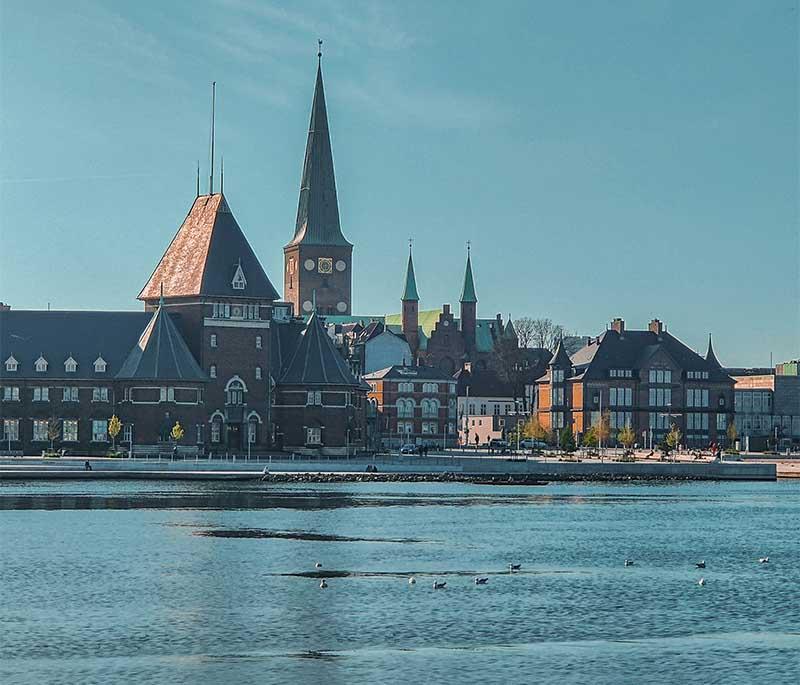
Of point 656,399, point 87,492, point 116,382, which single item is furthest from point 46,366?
point 656,399

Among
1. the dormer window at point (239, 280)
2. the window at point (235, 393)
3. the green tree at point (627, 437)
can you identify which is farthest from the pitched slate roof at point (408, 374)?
the dormer window at point (239, 280)

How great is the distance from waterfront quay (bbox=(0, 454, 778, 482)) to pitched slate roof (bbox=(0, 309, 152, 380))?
10402 mm

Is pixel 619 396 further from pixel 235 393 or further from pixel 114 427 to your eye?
pixel 114 427

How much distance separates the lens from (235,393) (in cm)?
13775

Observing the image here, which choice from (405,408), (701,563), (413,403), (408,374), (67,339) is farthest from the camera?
(408,374)

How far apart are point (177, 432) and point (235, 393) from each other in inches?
383

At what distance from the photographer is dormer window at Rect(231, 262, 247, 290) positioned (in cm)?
13662

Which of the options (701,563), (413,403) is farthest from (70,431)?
(701,563)

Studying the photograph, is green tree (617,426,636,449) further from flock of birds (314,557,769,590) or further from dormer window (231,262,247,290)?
flock of birds (314,557,769,590)

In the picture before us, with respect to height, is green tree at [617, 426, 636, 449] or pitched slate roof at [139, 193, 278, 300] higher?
pitched slate roof at [139, 193, 278, 300]

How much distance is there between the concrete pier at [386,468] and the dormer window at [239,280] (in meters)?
15.0

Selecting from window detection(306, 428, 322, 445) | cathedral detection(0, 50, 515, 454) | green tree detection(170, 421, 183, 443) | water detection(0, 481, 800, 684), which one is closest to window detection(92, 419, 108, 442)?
cathedral detection(0, 50, 515, 454)

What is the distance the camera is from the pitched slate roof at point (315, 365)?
14175 centimetres

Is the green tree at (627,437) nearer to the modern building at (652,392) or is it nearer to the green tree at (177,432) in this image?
the modern building at (652,392)
